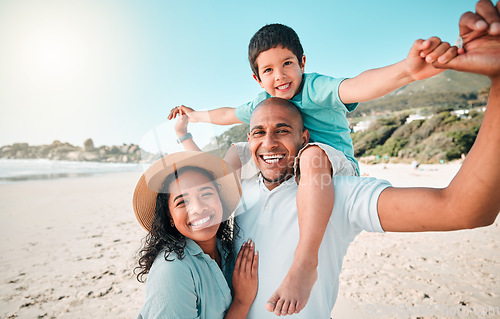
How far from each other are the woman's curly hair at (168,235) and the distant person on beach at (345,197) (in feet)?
0.49

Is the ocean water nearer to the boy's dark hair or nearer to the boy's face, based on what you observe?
the boy's dark hair

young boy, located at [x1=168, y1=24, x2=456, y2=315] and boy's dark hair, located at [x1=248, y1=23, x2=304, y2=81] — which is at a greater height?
boy's dark hair, located at [x1=248, y1=23, x2=304, y2=81]

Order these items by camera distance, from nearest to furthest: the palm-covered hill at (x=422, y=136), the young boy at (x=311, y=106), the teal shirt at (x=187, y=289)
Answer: the teal shirt at (x=187, y=289) < the young boy at (x=311, y=106) < the palm-covered hill at (x=422, y=136)

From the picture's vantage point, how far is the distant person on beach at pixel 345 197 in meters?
1.02

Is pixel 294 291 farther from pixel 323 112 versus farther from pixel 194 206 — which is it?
pixel 323 112

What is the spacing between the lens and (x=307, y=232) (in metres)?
1.63

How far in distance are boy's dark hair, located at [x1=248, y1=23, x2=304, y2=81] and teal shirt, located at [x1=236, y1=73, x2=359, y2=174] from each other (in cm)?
33

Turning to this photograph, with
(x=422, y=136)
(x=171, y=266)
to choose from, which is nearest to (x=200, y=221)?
(x=171, y=266)

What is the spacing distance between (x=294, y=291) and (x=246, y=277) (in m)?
0.32

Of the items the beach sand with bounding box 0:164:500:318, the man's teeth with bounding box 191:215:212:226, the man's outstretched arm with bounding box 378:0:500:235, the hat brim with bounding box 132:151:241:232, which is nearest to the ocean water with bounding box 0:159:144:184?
the beach sand with bounding box 0:164:500:318

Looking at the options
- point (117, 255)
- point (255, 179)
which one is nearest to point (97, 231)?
point (117, 255)

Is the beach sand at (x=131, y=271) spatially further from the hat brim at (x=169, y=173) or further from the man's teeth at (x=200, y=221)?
the man's teeth at (x=200, y=221)

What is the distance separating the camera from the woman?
139 centimetres

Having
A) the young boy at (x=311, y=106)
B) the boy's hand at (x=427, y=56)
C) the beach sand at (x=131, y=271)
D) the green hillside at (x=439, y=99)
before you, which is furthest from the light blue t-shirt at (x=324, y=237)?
the green hillside at (x=439, y=99)
